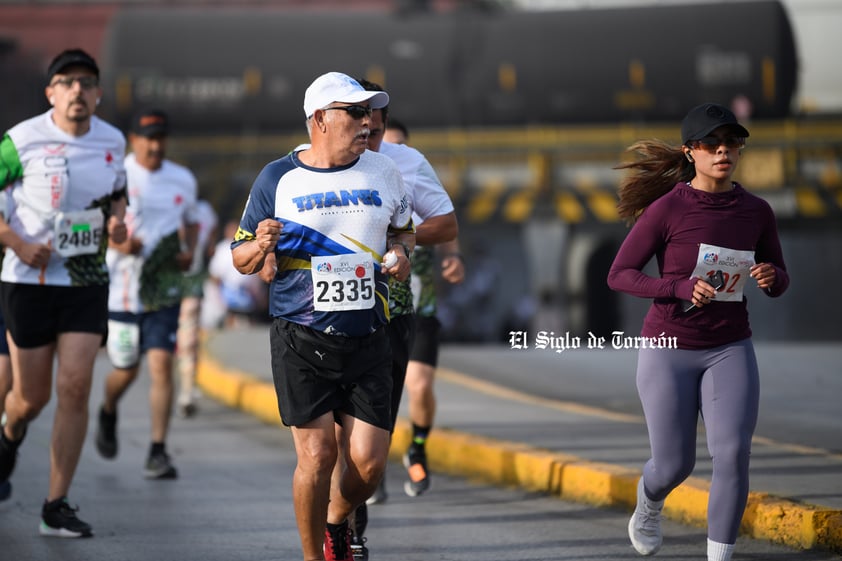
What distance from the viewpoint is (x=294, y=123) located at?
956 inches

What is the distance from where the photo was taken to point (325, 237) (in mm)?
4801

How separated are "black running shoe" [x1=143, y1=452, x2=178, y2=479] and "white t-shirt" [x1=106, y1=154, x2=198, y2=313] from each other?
84 centimetres

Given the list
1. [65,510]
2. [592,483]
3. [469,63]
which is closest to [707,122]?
[592,483]

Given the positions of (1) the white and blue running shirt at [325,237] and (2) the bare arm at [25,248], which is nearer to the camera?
(1) the white and blue running shirt at [325,237]

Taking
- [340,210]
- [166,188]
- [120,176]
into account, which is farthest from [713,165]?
A: [166,188]

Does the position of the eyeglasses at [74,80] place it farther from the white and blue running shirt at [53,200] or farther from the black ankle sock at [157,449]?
the black ankle sock at [157,449]

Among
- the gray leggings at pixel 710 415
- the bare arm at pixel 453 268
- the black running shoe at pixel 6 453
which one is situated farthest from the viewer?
the bare arm at pixel 453 268

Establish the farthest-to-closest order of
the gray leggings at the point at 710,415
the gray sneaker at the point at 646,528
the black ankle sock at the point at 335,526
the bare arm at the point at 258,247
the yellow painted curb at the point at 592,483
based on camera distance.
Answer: the yellow painted curb at the point at 592,483, the gray sneaker at the point at 646,528, the black ankle sock at the point at 335,526, the gray leggings at the point at 710,415, the bare arm at the point at 258,247

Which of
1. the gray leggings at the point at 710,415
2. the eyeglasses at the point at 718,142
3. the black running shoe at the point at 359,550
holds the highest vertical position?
the eyeglasses at the point at 718,142

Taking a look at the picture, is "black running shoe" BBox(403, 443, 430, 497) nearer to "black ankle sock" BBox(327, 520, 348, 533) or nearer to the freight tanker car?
"black ankle sock" BBox(327, 520, 348, 533)

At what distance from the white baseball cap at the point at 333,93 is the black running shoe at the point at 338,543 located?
1432mm

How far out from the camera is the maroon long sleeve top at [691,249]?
5090 millimetres

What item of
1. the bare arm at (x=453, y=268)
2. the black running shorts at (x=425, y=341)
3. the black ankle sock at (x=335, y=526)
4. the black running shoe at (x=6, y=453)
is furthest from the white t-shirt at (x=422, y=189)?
the black running shoe at (x=6, y=453)

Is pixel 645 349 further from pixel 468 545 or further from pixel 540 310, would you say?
pixel 540 310
